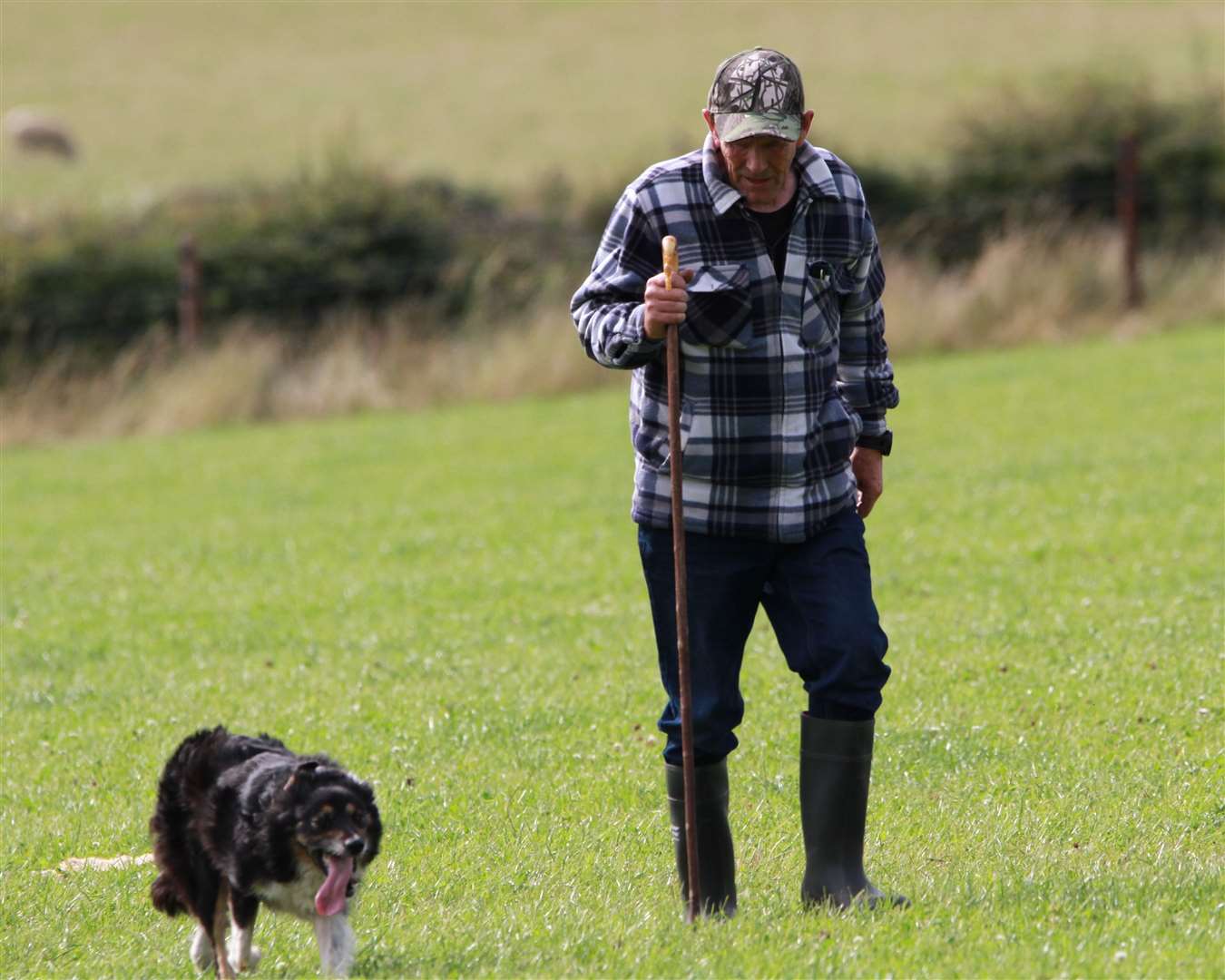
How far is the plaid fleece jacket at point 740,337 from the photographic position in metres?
5.09

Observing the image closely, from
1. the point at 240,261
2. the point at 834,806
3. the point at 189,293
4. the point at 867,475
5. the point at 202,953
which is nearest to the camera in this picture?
the point at 202,953

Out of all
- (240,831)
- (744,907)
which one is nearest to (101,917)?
(240,831)

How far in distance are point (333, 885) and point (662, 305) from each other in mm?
1757

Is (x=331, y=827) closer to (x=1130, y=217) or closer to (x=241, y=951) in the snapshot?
(x=241, y=951)

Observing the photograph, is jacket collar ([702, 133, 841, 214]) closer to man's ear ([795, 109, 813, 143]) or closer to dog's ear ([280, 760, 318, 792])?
man's ear ([795, 109, 813, 143])

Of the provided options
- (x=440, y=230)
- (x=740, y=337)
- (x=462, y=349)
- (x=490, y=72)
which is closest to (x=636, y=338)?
(x=740, y=337)

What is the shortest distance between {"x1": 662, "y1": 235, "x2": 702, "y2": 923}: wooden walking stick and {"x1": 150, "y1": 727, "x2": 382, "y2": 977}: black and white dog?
931mm

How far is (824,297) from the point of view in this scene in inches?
206

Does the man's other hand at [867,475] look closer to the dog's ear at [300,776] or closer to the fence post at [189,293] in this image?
the dog's ear at [300,776]

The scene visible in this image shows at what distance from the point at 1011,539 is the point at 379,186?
14537 mm

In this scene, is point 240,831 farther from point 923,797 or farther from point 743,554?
point 923,797

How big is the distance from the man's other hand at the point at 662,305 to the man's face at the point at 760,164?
34 centimetres

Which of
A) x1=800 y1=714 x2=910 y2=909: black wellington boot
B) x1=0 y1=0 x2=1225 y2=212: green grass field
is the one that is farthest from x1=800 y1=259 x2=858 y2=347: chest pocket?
x1=0 y1=0 x2=1225 y2=212: green grass field

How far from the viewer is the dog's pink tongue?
4.66m
